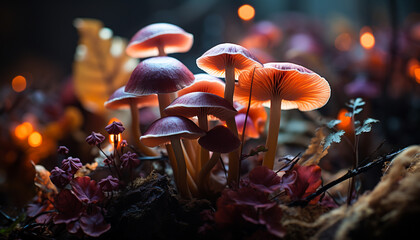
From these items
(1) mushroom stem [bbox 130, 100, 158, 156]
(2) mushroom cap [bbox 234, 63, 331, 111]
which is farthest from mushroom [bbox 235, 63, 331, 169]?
(1) mushroom stem [bbox 130, 100, 158, 156]

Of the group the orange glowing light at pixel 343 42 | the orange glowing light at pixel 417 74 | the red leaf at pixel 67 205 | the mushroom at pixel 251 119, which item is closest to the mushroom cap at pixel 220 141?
the mushroom at pixel 251 119

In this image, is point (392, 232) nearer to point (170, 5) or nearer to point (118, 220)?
point (118, 220)

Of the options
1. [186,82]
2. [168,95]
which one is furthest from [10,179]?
[186,82]

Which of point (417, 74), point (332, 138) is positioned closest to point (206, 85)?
point (332, 138)

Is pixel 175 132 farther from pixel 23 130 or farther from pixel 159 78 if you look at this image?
pixel 23 130

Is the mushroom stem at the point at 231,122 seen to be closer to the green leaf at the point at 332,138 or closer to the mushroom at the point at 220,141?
the mushroom at the point at 220,141

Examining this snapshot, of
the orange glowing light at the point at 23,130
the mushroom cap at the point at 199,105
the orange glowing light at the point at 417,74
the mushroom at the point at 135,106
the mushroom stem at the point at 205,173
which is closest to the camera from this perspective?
the mushroom cap at the point at 199,105
